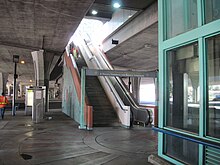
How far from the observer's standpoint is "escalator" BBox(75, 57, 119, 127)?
12.5 metres

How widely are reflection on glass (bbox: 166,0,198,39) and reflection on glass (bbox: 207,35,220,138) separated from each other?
71cm

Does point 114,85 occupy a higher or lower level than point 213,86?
higher

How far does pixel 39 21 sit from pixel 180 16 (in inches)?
328

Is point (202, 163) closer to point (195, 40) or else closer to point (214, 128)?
point (214, 128)

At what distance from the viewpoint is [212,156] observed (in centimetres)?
412

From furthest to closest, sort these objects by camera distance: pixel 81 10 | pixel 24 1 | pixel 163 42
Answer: pixel 81 10, pixel 24 1, pixel 163 42

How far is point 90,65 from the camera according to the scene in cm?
1836

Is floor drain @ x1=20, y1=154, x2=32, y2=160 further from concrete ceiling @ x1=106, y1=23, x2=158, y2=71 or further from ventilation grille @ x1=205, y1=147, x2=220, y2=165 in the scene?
concrete ceiling @ x1=106, y1=23, x2=158, y2=71

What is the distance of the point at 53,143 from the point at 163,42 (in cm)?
487

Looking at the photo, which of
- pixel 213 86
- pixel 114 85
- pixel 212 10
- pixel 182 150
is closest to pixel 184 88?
pixel 213 86

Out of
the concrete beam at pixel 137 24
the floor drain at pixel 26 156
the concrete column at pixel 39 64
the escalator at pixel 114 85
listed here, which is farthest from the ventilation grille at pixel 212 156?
the concrete column at pixel 39 64

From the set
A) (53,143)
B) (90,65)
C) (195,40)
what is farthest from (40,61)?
(195,40)

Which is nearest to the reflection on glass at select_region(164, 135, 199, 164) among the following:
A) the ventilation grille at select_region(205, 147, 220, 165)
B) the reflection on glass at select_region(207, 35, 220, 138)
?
the ventilation grille at select_region(205, 147, 220, 165)

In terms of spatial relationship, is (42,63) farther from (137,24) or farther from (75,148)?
(75,148)
